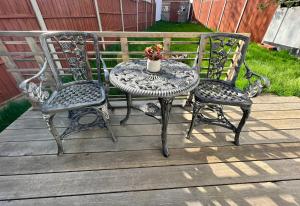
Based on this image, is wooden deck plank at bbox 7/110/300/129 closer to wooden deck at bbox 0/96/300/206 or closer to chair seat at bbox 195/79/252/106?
wooden deck at bbox 0/96/300/206

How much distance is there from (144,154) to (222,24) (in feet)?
27.6

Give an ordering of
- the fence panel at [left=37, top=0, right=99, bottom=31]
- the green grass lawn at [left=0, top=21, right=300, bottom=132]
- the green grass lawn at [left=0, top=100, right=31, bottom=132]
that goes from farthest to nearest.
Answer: the fence panel at [left=37, top=0, right=99, bottom=31]
the green grass lawn at [left=0, top=21, right=300, bottom=132]
the green grass lawn at [left=0, top=100, right=31, bottom=132]

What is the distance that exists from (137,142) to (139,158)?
0.20m

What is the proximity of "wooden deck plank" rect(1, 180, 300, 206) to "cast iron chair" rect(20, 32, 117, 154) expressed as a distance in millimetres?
491

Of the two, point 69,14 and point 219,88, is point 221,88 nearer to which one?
point 219,88

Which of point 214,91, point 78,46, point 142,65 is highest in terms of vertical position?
point 78,46

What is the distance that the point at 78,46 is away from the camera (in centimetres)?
155

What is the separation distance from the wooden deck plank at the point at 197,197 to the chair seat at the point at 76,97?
670 millimetres

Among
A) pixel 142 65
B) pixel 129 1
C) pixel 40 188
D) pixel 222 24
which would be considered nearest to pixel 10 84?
pixel 40 188

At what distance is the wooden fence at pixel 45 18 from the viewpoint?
2.23 meters

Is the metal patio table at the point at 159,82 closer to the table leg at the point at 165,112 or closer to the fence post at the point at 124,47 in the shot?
the table leg at the point at 165,112

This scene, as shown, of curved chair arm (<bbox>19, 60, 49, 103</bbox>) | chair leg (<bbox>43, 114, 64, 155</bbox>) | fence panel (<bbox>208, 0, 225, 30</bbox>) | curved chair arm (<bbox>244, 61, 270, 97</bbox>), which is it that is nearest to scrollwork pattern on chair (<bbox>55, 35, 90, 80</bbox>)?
curved chair arm (<bbox>19, 60, 49, 103</bbox>)

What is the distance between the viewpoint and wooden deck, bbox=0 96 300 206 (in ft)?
3.75

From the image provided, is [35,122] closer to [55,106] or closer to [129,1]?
[55,106]
